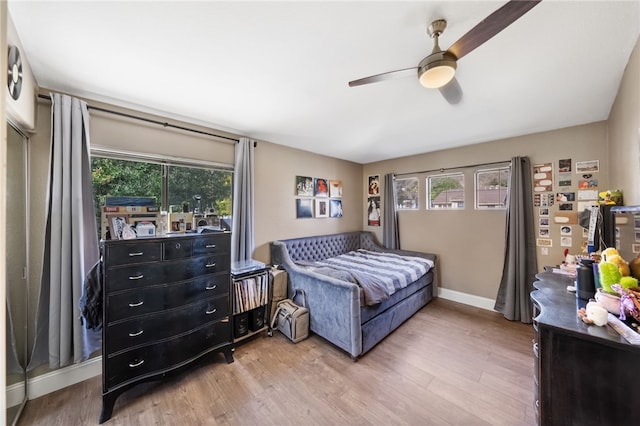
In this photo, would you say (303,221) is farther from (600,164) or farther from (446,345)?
(600,164)

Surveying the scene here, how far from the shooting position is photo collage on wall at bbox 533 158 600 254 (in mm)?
2814

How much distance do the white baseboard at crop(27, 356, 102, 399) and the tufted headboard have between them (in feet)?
7.44

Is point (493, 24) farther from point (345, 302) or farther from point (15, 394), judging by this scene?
point (15, 394)

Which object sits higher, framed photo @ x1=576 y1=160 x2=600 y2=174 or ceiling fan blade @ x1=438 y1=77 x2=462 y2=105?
ceiling fan blade @ x1=438 y1=77 x2=462 y2=105

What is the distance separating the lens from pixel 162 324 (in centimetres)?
191

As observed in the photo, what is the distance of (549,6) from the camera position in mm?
1208

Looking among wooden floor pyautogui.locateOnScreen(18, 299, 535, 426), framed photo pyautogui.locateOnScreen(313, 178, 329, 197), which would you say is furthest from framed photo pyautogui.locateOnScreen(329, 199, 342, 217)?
wooden floor pyautogui.locateOnScreen(18, 299, 535, 426)

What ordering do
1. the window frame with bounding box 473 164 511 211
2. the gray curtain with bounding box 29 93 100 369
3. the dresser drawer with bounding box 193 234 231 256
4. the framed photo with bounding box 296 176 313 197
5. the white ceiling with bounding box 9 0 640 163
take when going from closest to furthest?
the white ceiling with bounding box 9 0 640 163 < the gray curtain with bounding box 29 93 100 369 < the dresser drawer with bounding box 193 234 231 256 < the window frame with bounding box 473 164 511 211 < the framed photo with bounding box 296 176 313 197

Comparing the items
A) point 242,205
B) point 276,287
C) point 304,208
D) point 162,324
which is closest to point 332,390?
point 276,287

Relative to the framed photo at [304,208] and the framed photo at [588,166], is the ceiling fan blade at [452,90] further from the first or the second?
the framed photo at [304,208]

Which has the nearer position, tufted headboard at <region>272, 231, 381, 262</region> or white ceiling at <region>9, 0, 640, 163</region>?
white ceiling at <region>9, 0, 640, 163</region>

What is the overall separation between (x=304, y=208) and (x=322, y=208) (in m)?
0.45

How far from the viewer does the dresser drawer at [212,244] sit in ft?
6.93

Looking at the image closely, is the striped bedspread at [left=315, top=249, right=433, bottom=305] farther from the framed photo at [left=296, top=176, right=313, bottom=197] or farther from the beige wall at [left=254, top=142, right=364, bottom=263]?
the framed photo at [left=296, top=176, right=313, bottom=197]
